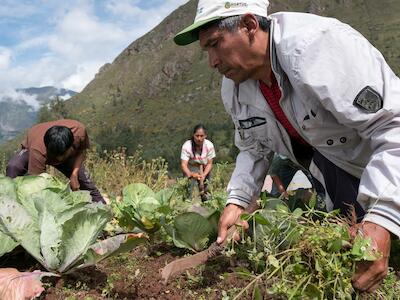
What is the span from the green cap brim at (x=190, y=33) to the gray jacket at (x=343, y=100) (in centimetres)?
29

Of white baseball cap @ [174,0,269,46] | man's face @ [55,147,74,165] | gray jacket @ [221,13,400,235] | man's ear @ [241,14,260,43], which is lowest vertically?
man's face @ [55,147,74,165]

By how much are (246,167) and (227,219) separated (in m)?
0.40

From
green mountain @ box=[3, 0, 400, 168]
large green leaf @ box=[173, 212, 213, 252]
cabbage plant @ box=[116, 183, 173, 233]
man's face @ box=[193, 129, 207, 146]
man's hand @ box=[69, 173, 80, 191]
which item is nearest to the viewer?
large green leaf @ box=[173, 212, 213, 252]

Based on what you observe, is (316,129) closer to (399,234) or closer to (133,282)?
(399,234)

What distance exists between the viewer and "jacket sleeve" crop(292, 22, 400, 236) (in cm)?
158

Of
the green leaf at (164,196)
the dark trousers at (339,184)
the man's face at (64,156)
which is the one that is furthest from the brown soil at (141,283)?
the man's face at (64,156)

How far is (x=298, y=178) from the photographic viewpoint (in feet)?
16.0

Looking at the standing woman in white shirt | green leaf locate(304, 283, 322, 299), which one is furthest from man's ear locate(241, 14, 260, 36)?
the standing woman in white shirt

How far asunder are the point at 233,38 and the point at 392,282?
3.71 ft

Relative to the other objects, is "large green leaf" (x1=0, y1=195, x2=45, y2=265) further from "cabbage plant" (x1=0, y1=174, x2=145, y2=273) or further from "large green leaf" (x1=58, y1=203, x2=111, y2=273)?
"large green leaf" (x1=58, y1=203, x2=111, y2=273)

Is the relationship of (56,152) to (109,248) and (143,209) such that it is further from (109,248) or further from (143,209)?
(109,248)

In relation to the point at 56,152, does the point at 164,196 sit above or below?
below

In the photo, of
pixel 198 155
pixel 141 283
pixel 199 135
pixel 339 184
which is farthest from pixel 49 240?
pixel 198 155

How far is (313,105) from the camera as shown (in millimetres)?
1950
